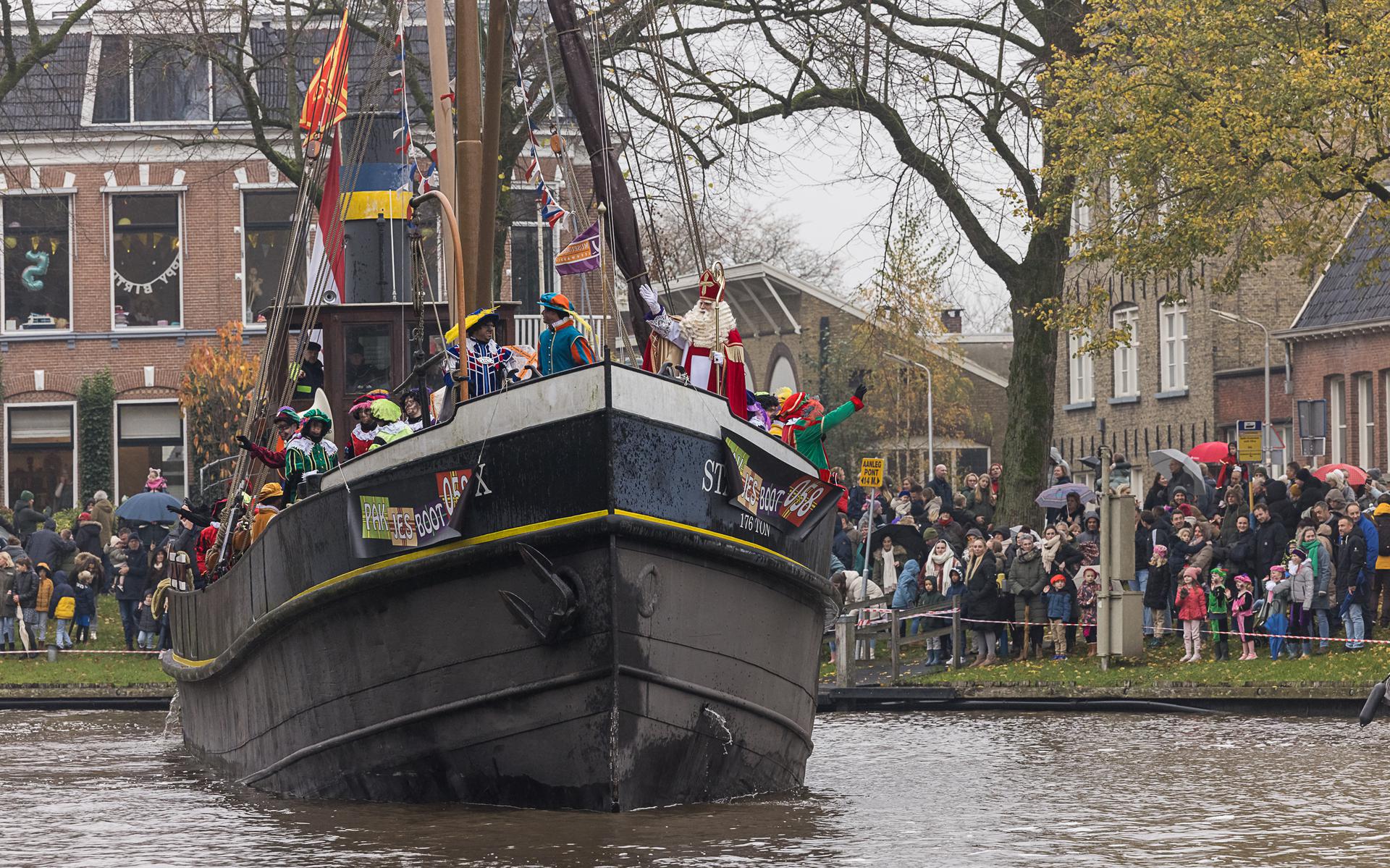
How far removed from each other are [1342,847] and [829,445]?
140 feet

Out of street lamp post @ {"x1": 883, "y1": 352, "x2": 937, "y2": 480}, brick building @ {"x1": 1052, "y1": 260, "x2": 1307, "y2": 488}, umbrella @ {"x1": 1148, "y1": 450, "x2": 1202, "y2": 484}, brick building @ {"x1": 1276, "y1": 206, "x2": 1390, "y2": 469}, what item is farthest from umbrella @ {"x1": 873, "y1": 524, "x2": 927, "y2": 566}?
street lamp post @ {"x1": 883, "y1": 352, "x2": 937, "y2": 480}

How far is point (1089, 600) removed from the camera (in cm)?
2320

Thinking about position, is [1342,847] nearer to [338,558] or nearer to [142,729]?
[338,558]

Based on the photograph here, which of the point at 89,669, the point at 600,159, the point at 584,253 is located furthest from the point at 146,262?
the point at 584,253

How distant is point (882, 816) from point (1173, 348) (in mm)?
35954

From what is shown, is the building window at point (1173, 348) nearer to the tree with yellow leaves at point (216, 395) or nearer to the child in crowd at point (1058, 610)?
the tree with yellow leaves at point (216, 395)

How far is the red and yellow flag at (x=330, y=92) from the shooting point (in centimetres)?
1689

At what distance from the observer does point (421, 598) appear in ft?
41.0

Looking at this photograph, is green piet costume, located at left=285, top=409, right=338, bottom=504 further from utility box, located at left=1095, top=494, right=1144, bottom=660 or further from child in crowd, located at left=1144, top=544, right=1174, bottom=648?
child in crowd, located at left=1144, top=544, right=1174, bottom=648

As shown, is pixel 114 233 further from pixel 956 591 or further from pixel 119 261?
pixel 956 591

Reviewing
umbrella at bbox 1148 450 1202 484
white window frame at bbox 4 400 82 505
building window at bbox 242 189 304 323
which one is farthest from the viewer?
building window at bbox 242 189 304 323

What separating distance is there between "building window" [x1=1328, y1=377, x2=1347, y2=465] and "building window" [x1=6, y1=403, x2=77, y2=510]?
75.2 ft

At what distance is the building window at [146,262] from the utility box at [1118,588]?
2371 cm

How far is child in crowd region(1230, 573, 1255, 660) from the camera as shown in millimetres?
21562
